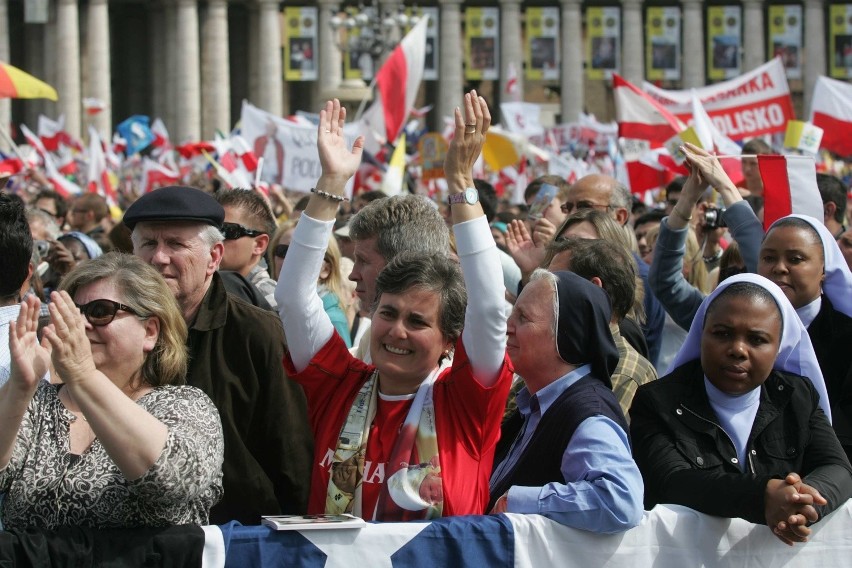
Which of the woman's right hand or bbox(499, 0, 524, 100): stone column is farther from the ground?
bbox(499, 0, 524, 100): stone column

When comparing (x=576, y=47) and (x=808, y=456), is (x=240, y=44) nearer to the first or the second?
(x=576, y=47)

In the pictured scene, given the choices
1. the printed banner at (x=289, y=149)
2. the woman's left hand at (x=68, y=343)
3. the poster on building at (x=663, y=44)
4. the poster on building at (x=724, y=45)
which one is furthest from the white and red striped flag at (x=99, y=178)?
the poster on building at (x=724, y=45)

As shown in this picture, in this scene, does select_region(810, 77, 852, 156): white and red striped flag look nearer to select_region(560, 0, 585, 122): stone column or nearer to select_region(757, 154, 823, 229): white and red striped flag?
select_region(757, 154, 823, 229): white and red striped flag

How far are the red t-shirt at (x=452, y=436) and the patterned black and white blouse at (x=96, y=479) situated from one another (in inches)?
21.9

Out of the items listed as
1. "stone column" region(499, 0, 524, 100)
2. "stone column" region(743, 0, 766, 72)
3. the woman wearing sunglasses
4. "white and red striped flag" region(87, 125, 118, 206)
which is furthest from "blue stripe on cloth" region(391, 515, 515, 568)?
"stone column" region(743, 0, 766, 72)

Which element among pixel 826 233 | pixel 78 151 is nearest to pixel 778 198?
pixel 826 233

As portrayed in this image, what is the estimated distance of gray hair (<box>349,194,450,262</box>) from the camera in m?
5.73

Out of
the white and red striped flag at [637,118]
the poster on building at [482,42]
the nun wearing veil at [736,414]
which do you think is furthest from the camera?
the poster on building at [482,42]

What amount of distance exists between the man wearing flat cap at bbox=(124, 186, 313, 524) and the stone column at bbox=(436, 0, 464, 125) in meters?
61.1

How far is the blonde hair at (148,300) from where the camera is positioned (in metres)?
4.54

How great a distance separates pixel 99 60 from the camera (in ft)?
206

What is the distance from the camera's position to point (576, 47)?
68688 mm

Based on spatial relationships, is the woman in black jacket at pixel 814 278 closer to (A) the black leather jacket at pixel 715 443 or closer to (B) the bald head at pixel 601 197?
(A) the black leather jacket at pixel 715 443

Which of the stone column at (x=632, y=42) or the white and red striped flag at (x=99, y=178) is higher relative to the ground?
the stone column at (x=632, y=42)
